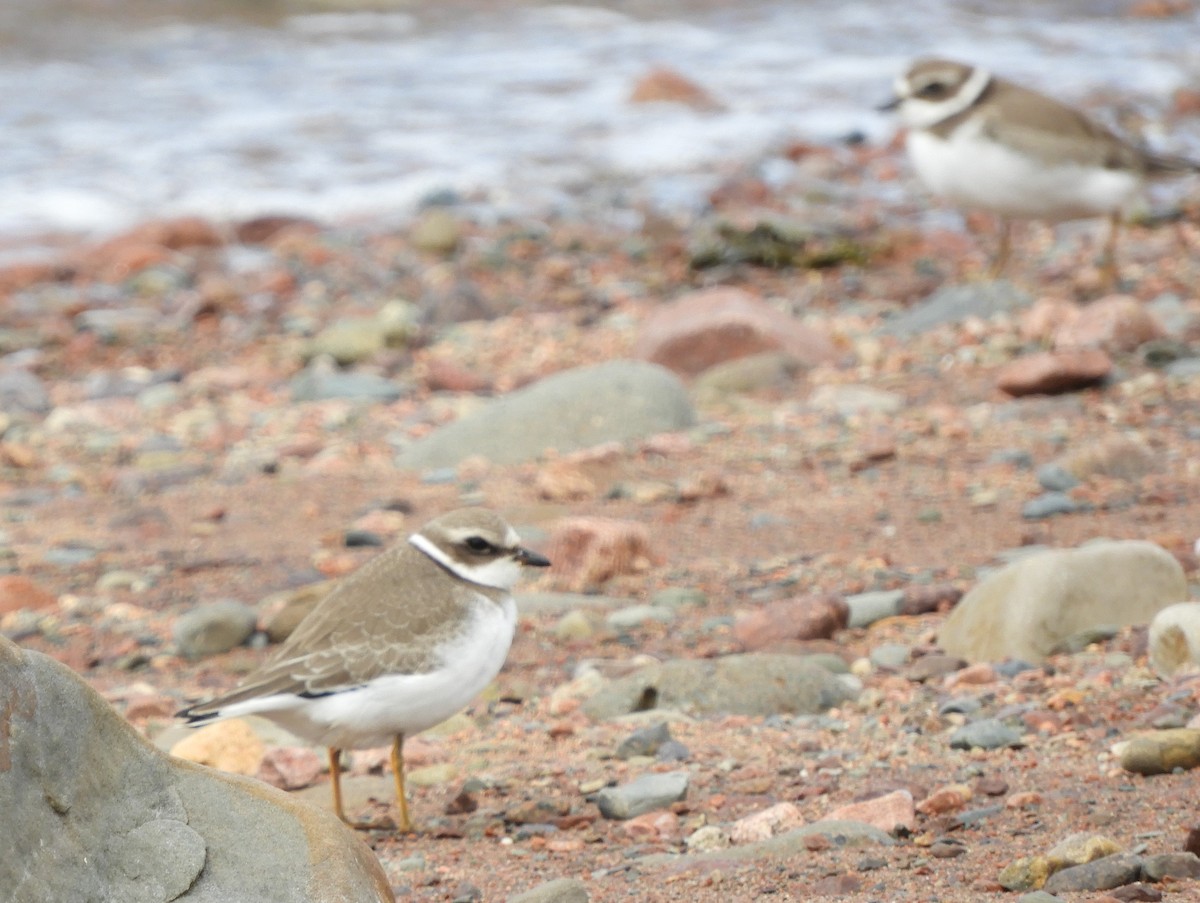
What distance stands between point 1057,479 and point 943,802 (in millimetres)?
3392

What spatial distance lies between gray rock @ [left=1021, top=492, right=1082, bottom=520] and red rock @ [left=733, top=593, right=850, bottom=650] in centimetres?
132

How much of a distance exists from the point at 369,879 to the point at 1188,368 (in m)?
6.69

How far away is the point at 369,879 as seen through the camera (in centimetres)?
330

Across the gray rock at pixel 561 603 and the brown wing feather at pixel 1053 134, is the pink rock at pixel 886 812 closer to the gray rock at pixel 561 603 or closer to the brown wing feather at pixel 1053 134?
the gray rock at pixel 561 603

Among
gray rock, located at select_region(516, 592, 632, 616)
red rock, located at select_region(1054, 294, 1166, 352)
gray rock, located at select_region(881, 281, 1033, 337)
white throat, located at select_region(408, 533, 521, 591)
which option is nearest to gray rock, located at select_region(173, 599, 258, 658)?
gray rock, located at select_region(516, 592, 632, 616)

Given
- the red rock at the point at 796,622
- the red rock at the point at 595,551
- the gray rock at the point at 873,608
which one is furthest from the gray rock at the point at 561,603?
the gray rock at the point at 873,608

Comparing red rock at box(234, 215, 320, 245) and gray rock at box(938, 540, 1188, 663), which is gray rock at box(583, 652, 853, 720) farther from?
red rock at box(234, 215, 320, 245)

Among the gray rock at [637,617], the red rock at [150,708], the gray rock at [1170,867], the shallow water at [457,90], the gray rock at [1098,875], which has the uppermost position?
the gray rock at [1170,867]

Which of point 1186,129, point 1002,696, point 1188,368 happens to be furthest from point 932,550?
point 1186,129

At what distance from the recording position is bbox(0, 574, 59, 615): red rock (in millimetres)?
7238

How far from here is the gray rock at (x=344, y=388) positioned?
9977 millimetres

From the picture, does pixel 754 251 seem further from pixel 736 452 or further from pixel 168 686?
pixel 168 686

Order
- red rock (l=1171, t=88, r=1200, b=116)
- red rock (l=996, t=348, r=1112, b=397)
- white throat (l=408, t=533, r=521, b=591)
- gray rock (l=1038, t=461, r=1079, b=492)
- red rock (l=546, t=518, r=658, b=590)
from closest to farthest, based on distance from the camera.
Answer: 1. white throat (l=408, t=533, r=521, b=591)
2. red rock (l=546, t=518, r=658, b=590)
3. gray rock (l=1038, t=461, r=1079, b=492)
4. red rock (l=996, t=348, r=1112, b=397)
5. red rock (l=1171, t=88, r=1200, b=116)

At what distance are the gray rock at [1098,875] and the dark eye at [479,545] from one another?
2.05m
